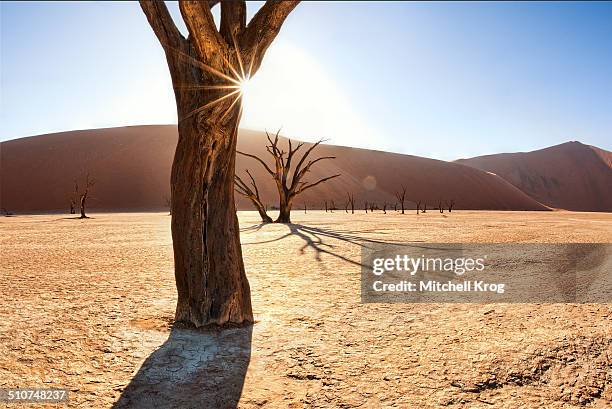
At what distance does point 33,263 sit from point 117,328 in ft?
16.2

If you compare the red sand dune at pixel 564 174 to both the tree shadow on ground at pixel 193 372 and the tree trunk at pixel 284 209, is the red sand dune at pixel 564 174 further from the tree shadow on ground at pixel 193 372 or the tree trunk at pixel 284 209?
the tree shadow on ground at pixel 193 372

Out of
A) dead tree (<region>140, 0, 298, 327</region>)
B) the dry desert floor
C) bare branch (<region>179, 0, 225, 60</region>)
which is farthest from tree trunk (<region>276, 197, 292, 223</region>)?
bare branch (<region>179, 0, 225, 60</region>)

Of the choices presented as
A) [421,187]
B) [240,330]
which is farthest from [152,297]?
[421,187]

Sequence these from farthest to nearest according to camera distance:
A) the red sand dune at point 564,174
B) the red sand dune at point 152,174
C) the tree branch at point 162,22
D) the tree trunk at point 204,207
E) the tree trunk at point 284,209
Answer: the red sand dune at point 564,174 < the red sand dune at point 152,174 < the tree trunk at point 284,209 < the tree trunk at point 204,207 < the tree branch at point 162,22

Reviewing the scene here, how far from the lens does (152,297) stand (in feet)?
16.9

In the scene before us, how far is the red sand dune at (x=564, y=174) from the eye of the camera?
10875 cm

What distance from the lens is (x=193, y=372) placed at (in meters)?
3.04

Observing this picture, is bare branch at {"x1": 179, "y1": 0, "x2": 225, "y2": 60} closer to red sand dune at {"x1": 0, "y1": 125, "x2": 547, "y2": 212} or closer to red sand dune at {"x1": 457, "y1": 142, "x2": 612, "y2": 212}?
red sand dune at {"x1": 0, "y1": 125, "x2": 547, "y2": 212}

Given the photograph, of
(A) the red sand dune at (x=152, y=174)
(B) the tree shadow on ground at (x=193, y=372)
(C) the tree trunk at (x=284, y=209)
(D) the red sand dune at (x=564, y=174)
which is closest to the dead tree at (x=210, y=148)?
(B) the tree shadow on ground at (x=193, y=372)

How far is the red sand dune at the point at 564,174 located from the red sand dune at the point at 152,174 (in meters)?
23.8

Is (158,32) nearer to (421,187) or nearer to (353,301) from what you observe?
(353,301)

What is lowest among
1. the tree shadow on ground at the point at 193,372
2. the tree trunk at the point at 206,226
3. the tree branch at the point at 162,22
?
the tree shadow on ground at the point at 193,372

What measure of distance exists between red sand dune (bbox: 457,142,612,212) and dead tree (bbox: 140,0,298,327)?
398 ft

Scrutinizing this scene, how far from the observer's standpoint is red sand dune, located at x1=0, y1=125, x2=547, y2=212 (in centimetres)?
6169
